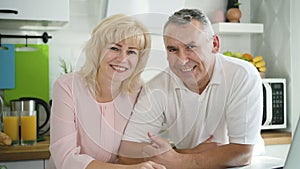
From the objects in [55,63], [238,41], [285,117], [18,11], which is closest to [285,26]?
[238,41]

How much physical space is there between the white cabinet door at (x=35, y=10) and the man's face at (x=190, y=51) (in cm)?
97

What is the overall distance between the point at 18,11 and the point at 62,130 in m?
0.96

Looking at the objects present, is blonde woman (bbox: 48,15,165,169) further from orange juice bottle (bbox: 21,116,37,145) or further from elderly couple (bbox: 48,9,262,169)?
orange juice bottle (bbox: 21,116,37,145)

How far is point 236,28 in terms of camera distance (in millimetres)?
2238

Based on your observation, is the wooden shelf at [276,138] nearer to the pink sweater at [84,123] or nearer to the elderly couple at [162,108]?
the elderly couple at [162,108]

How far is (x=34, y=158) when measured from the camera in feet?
5.15

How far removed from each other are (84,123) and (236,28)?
1.42 m

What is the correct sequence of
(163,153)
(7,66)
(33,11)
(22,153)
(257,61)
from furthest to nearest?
(257,61) → (7,66) → (33,11) → (22,153) → (163,153)

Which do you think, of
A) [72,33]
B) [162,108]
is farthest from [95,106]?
[72,33]

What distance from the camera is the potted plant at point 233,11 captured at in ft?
7.36

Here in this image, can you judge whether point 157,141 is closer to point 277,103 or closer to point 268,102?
point 268,102

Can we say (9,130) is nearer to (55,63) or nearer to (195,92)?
(55,63)

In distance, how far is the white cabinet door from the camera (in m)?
1.75

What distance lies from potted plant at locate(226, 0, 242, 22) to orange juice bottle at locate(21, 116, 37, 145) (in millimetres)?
1136
